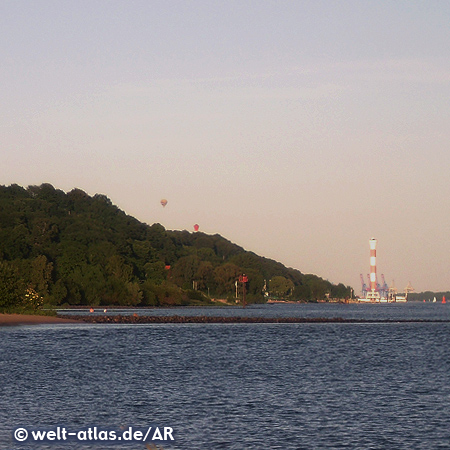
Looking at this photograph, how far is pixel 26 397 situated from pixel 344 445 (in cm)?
1883

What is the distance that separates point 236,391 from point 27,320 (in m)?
82.1

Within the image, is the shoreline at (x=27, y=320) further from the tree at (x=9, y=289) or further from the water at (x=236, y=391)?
the water at (x=236, y=391)

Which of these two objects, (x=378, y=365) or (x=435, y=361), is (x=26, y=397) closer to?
(x=378, y=365)

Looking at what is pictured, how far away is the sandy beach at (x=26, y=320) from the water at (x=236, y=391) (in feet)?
93.9

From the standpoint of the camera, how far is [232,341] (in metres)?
95.3

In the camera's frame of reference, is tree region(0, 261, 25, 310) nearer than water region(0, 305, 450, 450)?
No

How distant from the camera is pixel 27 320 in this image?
123312mm

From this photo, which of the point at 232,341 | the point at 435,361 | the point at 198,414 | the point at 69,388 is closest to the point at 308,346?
the point at 232,341

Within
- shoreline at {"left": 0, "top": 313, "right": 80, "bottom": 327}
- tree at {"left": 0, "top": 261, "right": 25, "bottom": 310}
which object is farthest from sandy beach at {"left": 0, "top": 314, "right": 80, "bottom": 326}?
tree at {"left": 0, "top": 261, "right": 25, "bottom": 310}

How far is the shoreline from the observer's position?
388 feet

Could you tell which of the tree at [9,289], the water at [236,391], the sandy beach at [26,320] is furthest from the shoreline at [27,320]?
the water at [236,391]

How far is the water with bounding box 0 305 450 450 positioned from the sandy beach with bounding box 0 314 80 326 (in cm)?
2863

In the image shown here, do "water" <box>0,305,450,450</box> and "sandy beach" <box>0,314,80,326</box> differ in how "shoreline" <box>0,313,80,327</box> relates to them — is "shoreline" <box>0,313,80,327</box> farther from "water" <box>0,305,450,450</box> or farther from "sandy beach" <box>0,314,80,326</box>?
"water" <box>0,305,450,450</box>

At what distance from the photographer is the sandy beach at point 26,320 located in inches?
4660
